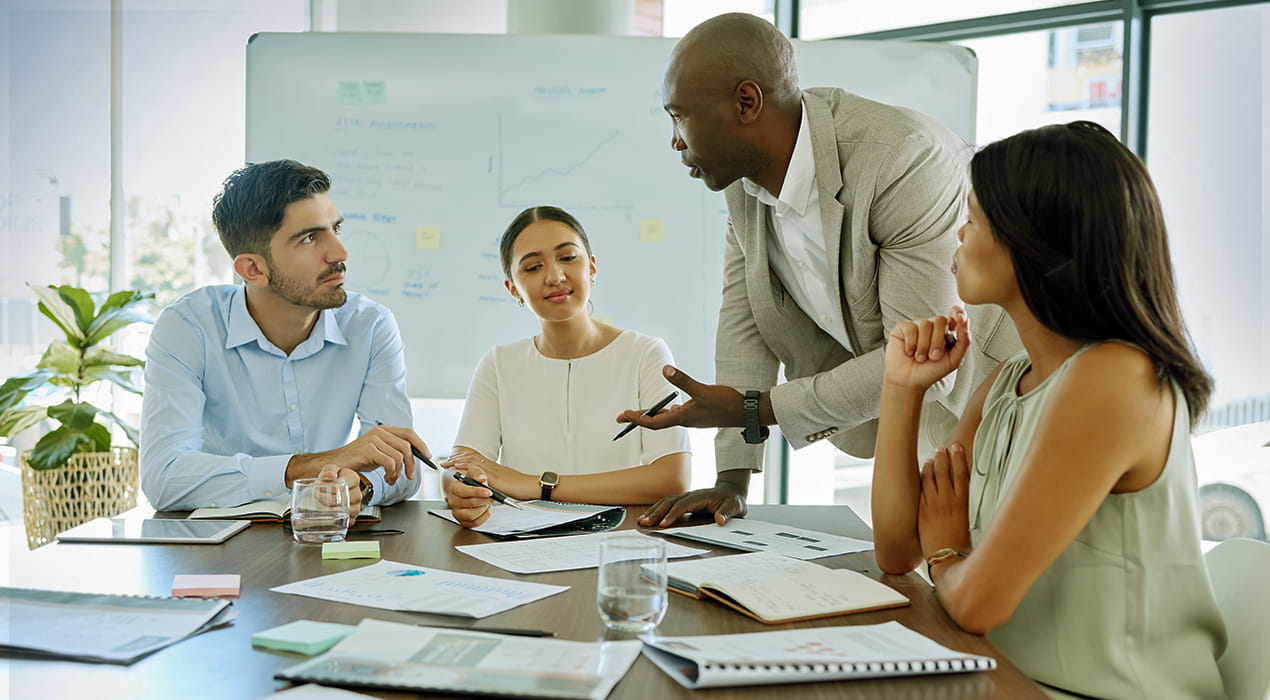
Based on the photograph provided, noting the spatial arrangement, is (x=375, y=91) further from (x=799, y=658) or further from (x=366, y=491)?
(x=799, y=658)

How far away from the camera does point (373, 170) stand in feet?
12.5

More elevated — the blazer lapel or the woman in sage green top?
the blazer lapel

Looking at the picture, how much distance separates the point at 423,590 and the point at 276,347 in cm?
127

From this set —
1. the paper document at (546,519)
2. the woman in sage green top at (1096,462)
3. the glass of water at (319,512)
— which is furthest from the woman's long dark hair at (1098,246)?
the glass of water at (319,512)

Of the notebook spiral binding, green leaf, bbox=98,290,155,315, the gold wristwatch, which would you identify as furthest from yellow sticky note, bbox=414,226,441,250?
the notebook spiral binding

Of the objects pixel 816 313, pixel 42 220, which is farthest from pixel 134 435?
pixel 816 313

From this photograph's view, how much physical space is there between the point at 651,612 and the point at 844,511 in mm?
1013

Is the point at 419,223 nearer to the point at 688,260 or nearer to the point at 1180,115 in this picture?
the point at 688,260

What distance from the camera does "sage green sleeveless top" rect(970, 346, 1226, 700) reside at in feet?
4.12

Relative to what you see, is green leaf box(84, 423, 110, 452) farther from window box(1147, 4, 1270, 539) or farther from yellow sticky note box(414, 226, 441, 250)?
window box(1147, 4, 1270, 539)

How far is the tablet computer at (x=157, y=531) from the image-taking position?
5.34 ft

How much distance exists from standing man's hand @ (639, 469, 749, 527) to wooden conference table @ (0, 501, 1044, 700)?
0.17ft

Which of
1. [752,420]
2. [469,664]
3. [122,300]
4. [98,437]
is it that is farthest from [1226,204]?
[98,437]

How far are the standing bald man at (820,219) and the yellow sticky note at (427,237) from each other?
183 cm
